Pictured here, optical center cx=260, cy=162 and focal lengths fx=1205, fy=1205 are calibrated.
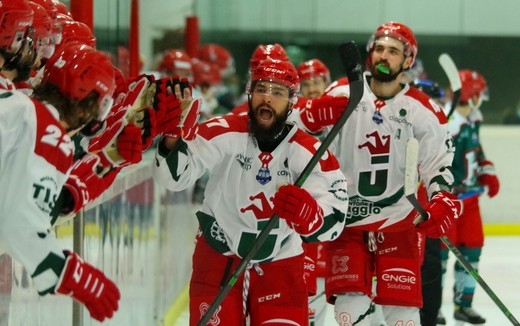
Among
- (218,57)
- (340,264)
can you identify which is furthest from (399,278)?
(218,57)

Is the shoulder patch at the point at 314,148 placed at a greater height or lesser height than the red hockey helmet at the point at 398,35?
lesser

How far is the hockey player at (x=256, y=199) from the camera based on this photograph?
12.4 feet

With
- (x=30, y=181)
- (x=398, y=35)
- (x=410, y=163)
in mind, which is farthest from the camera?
(x=398, y=35)

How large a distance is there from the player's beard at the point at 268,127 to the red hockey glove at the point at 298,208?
0.23m

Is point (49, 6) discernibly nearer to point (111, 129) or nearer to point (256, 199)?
point (111, 129)

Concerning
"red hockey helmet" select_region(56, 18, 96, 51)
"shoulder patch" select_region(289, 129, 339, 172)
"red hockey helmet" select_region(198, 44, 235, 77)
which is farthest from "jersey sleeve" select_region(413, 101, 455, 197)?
"red hockey helmet" select_region(198, 44, 235, 77)

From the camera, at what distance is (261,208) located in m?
3.80

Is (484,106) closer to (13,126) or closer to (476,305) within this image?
(476,305)

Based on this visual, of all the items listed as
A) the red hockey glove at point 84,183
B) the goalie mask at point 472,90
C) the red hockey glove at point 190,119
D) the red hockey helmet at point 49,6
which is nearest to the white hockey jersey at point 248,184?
the red hockey glove at point 190,119

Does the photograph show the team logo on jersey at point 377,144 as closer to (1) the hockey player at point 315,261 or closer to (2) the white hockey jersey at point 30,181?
(1) the hockey player at point 315,261

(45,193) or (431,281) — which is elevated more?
(45,193)

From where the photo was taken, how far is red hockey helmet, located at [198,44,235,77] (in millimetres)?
11523

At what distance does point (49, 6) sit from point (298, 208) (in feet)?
3.21

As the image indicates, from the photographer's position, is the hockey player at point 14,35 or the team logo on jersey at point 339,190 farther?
the team logo on jersey at point 339,190
